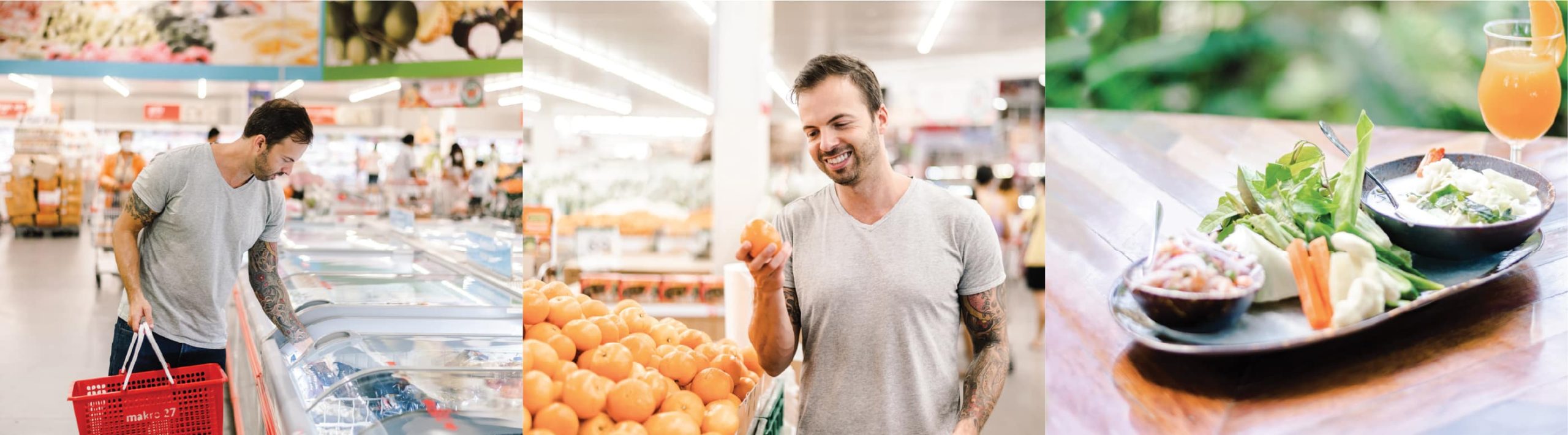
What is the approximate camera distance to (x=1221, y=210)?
89.6 inches

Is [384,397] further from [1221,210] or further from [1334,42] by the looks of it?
[1334,42]

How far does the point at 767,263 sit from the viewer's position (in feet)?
5.65

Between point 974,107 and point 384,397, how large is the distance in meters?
6.62

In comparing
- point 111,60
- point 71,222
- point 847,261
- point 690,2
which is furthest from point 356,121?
point 847,261

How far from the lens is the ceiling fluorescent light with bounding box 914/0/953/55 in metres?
10.1

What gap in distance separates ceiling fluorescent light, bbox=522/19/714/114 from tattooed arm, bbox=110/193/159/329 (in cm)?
603

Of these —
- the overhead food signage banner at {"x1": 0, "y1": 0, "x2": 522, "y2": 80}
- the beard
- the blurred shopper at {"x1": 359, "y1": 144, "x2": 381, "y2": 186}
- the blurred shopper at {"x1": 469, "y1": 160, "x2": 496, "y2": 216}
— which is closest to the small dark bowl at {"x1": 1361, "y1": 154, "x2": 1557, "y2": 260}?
the beard

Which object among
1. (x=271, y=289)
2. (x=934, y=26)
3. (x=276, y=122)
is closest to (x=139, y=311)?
(x=271, y=289)

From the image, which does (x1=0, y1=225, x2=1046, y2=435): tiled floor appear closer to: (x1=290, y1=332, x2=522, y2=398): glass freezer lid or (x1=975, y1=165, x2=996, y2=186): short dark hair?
(x1=975, y1=165, x2=996, y2=186): short dark hair

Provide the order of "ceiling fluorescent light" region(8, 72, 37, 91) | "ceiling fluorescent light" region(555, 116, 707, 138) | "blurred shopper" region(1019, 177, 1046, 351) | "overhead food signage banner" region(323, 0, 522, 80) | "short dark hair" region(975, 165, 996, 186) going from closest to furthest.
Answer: "blurred shopper" region(1019, 177, 1046, 351) < "overhead food signage banner" region(323, 0, 522, 80) < "short dark hair" region(975, 165, 996, 186) < "ceiling fluorescent light" region(555, 116, 707, 138) < "ceiling fluorescent light" region(8, 72, 37, 91)

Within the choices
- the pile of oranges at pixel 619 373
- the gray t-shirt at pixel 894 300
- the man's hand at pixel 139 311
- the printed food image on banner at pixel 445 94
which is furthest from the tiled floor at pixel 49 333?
the gray t-shirt at pixel 894 300

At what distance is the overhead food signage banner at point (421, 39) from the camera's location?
24.2ft

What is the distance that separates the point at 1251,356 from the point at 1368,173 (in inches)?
19.1

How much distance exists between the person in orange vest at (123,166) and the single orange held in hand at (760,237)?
5.59 meters
